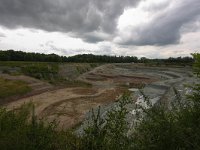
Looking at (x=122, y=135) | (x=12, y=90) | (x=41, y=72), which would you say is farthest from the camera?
(x=41, y=72)

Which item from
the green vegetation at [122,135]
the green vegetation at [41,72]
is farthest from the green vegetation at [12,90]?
the green vegetation at [122,135]

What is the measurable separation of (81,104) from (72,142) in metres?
48.8

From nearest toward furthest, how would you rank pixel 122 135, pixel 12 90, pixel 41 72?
pixel 122 135, pixel 12 90, pixel 41 72

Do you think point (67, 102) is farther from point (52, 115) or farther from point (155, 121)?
point (155, 121)

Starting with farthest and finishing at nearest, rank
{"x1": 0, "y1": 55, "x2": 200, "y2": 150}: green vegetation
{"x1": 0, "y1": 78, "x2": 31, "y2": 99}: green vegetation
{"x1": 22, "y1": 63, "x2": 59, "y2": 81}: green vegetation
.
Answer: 1. {"x1": 22, "y1": 63, "x2": 59, "y2": 81}: green vegetation
2. {"x1": 0, "y1": 78, "x2": 31, "y2": 99}: green vegetation
3. {"x1": 0, "y1": 55, "x2": 200, "y2": 150}: green vegetation

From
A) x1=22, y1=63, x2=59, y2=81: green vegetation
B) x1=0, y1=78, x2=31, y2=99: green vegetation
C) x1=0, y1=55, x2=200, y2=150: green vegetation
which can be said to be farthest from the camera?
x1=22, y1=63, x2=59, y2=81: green vegetation

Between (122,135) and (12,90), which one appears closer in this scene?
(122,135)

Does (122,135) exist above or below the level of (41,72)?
above

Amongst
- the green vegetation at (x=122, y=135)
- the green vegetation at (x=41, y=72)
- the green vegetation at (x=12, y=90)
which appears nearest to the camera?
the green vegetation at (x=122, y=135)

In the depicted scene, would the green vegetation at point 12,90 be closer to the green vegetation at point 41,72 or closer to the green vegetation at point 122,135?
the green vegetation at point 41,72

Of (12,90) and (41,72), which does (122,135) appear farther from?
(41,72)

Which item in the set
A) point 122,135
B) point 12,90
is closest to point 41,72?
point 12,90

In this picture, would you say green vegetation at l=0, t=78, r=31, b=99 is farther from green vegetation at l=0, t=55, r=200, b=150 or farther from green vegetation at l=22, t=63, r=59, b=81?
green vegetation at l=0, t=55, r=200, b=150

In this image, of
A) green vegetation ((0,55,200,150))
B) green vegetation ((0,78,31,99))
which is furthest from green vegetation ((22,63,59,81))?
green vegetation ((0,55,200,150))
